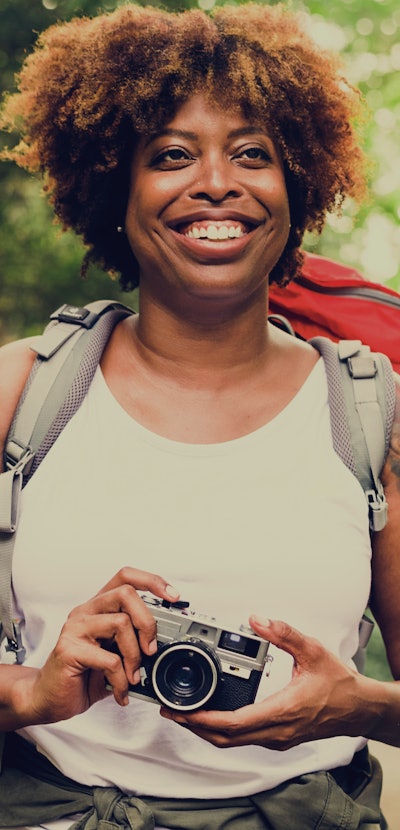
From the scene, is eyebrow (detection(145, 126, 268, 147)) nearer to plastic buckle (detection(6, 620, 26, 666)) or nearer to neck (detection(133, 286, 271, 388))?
neck (detection(133, 286, 271, 388))

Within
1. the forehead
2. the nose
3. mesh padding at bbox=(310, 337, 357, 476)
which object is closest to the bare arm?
mesh padding at bbox=(310, 337, 357, 476)

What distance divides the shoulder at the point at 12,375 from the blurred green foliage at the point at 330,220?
4.82 feet

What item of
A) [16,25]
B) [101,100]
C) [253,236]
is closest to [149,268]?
[253,236]

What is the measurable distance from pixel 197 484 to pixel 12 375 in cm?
49

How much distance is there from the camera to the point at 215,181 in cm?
232

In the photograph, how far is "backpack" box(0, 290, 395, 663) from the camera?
223 cm

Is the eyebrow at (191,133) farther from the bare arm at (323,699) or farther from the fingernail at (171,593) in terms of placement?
the fingernail at (171,593)

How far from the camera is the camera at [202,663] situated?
6.24 ft

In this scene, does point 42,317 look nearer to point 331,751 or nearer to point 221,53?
point 221,53

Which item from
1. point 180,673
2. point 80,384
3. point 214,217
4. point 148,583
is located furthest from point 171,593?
point 214,217

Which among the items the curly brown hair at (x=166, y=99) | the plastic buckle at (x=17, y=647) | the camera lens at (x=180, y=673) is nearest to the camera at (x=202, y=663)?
the camera lens at (x=180, y=673)

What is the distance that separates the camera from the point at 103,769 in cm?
215

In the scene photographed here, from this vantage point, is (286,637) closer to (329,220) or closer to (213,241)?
(213,241)

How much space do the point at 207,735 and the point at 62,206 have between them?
1453 mm
